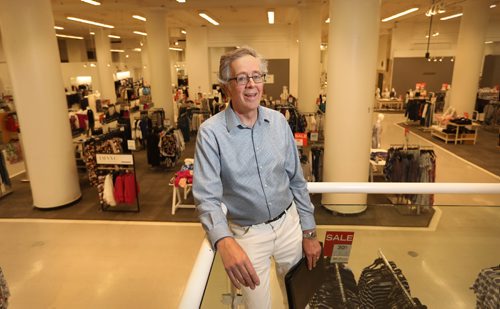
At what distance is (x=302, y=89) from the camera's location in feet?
38.2

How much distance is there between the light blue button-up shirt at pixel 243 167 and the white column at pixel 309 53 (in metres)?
9.95

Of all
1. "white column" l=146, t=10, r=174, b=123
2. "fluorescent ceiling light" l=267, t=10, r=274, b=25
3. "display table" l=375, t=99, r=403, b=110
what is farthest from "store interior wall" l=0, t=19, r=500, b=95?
"white column" l=146, t=10, r=174, b=123

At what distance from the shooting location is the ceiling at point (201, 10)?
996 centimetres

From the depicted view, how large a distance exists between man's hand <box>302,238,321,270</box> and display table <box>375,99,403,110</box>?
58.5 ft

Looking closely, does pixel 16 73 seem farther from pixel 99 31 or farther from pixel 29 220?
pixel 99 31

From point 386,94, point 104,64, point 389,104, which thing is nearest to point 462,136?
point 389,104

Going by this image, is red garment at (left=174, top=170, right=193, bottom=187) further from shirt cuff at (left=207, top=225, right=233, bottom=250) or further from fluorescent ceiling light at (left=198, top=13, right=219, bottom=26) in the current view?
fluorescent ceiling light at (left=198, top=13, right=219, bottom=26)

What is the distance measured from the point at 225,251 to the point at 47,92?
5.60 m

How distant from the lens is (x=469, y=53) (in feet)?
36.6

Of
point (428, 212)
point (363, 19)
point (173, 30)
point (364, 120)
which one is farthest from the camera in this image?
point (173, 30)

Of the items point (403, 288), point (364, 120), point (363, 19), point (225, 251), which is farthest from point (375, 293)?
point (363, 19)

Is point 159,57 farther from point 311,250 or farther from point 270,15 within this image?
point 311,250

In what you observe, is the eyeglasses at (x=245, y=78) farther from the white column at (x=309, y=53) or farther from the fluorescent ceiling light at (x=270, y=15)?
the fluorescent ceiling light at (x=270, y=15)

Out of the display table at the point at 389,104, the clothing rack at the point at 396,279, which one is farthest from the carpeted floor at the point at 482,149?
the clothing rack at the point at 396,279
